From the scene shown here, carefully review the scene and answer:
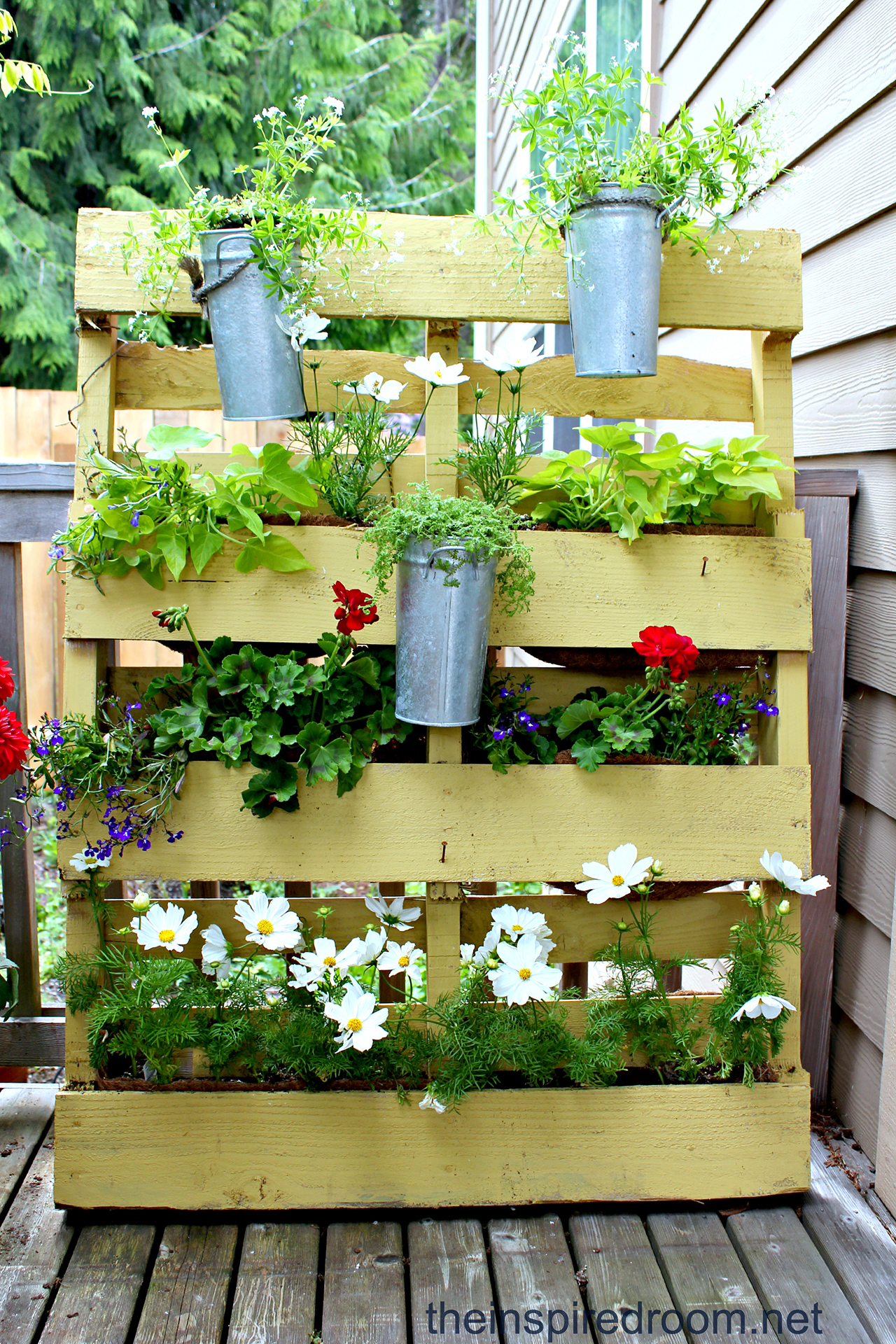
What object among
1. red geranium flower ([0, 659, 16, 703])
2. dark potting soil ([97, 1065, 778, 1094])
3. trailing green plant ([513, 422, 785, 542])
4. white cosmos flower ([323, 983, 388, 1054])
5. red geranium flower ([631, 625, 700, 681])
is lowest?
dark potting soil ([97, 1065, 778, 1094])

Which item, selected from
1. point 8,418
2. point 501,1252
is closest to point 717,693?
point 501,1252

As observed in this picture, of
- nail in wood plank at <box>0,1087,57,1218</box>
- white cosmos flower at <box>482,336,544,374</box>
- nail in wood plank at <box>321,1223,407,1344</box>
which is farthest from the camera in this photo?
nail in wood plank at <box>0,1087,57,1218</box>

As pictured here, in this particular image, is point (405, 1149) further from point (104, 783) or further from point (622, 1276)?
point (104, 783)

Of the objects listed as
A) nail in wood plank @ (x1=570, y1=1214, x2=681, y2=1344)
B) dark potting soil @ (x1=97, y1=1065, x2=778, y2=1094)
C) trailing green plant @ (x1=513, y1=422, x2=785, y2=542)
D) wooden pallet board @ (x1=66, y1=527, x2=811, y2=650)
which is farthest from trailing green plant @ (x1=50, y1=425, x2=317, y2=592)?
nail in wood plank @ (x1=570, y1=1214, x2=681, y2=1344)

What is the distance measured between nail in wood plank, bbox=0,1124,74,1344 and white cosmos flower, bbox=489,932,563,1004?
2.51ft

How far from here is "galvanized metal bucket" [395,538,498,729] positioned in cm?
136

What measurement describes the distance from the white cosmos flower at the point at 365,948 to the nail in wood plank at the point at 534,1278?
46 centimetres

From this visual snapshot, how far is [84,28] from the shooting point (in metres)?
6.03

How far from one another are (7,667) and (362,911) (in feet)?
2.31

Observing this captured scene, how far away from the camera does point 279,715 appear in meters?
1.52

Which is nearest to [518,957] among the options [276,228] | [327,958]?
[327,958]

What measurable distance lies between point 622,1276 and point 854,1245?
370 mm

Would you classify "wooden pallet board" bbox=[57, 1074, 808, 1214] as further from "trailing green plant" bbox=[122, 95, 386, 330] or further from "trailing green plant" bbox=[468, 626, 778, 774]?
"trailing green plant" bbox=[122, 95, 386, 330]

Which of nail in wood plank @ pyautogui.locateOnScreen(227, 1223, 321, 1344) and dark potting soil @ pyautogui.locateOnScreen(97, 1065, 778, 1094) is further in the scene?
dark potting soil @ pyautogui.locateOnScreen(97, 1065, 778, 1094)
